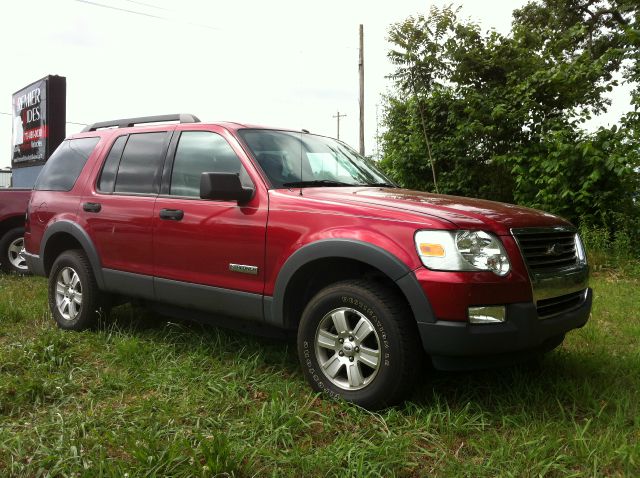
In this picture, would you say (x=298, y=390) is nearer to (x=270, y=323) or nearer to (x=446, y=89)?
(x=270, y=323)

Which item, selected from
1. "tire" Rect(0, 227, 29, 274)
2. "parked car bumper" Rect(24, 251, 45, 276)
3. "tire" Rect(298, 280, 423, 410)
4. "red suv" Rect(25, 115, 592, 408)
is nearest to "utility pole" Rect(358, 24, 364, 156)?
"tire" Rect(0, 227, 29, 274)

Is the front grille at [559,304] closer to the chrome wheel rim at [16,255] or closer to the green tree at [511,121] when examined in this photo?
the green tree at [511,121]

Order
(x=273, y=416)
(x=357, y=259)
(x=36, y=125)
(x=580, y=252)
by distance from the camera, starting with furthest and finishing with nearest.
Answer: (x=36, y=125), (x=580, y=252), (x=357, y=259), (x=273, y=416)

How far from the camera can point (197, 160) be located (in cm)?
412

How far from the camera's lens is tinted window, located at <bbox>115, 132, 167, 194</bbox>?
4.34 metres

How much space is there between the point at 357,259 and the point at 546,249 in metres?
1.10

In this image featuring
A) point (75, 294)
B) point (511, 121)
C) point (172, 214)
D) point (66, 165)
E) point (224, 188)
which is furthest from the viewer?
point (511, 121)

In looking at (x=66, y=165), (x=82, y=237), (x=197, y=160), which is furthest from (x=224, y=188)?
(x=66, y=165)

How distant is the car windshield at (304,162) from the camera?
152 inches

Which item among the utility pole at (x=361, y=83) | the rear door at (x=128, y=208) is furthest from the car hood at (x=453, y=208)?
the utility pole at (x=361, y=83)

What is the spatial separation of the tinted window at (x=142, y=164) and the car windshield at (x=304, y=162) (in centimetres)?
81

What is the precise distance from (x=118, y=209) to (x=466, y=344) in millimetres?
2909

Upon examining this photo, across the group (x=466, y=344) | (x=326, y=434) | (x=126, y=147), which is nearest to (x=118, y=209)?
(x=126, y=147)

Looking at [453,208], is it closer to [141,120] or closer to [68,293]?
[141,120]
